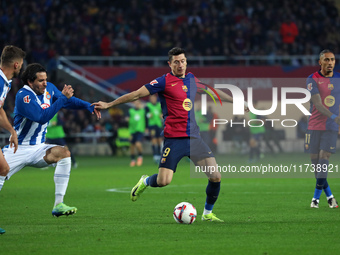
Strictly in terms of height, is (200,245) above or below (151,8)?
below

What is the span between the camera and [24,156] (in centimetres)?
913

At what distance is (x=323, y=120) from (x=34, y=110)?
188 inches

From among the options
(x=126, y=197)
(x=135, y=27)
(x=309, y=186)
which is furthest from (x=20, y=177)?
(x=135, y=27)

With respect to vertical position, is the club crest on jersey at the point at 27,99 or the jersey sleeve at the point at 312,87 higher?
the jersey sleeve at the point at 312,87

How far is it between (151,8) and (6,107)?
860 centimetres

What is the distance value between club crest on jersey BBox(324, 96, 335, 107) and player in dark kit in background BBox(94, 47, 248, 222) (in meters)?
2.70

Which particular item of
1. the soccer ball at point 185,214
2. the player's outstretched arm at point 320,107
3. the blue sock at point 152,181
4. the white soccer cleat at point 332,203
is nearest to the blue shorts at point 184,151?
the blue sock at point 152,181

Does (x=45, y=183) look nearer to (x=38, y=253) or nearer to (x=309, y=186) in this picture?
(x=309, y=186)

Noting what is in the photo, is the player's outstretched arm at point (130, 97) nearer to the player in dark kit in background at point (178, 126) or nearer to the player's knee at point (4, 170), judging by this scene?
the player in dark kit in background at point (178, 126)

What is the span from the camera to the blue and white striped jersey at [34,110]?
8938mm

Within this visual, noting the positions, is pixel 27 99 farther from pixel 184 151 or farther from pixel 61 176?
pixel 184 151

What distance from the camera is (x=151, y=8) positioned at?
31.4m

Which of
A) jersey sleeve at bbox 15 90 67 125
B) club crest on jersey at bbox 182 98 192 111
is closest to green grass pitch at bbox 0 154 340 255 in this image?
jersey sleeve at bbox 15 90 67 125

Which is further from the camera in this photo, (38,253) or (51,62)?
(51,62)
